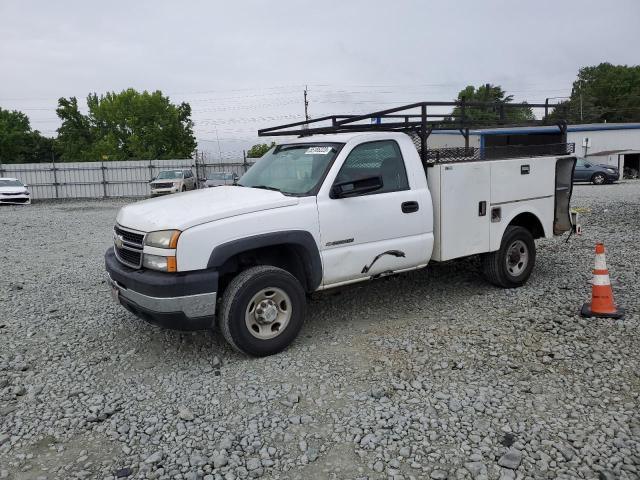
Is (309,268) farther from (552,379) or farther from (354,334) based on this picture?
(552,379)

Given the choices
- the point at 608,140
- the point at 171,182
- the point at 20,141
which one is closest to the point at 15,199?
the point at 171,182

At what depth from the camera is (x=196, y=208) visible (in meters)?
4.79

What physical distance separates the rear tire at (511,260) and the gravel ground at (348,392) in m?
0.23

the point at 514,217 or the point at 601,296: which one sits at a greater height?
the point at 514,217

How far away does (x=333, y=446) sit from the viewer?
11.6ft

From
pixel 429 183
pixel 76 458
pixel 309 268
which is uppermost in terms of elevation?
pixel 429 183

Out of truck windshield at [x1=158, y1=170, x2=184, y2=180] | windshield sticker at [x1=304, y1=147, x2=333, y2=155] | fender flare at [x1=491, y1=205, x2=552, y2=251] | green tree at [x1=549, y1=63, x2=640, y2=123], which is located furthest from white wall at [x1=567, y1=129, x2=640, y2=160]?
windshield sticker at [x1=304, y1=147, x2=333, y2=155]

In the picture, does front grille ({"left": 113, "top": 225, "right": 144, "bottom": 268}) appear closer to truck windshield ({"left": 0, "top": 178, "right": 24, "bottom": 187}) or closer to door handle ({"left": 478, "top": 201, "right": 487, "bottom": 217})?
door handle ({"left": 478, "top": 201, "right": 487, "bottom": 217})

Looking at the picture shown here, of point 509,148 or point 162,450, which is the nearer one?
point 162,450

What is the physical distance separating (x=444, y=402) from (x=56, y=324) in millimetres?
4210

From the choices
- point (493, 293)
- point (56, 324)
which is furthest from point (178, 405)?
point (493, 293)

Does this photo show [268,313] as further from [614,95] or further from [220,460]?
[614,95]

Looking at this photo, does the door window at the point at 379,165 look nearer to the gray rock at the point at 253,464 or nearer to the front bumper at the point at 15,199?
the gray rock at the point at 253,464

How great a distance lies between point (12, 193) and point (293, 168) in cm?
2295
